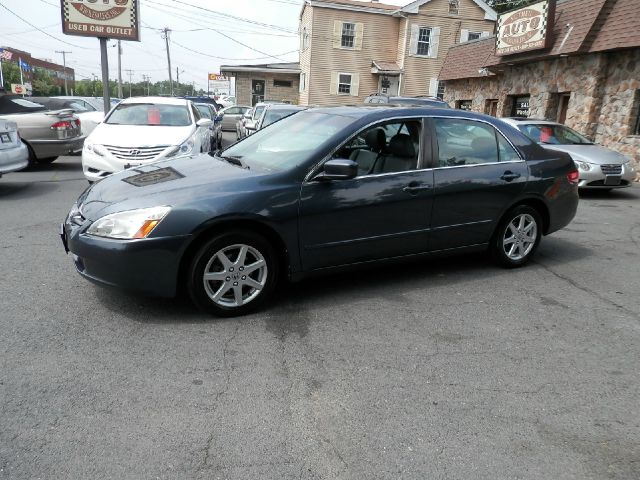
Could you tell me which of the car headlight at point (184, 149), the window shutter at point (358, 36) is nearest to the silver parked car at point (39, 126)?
the car headlight at point (184, 149)

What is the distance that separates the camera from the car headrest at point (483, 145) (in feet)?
16.0

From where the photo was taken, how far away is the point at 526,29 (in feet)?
50.2

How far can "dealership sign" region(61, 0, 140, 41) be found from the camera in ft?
54.1

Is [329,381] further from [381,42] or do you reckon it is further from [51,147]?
[381,42]

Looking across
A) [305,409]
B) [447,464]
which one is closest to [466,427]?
[447,464]

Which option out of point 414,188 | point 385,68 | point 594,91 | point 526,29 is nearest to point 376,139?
point 414,188

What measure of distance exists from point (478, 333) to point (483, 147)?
1989 millimetres

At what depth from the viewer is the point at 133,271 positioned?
355 centimetres

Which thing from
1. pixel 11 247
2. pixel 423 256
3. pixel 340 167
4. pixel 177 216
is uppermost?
pixel 340 167

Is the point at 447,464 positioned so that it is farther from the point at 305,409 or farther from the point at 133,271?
the point at 133,271

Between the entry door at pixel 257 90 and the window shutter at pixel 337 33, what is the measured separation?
9.62 m

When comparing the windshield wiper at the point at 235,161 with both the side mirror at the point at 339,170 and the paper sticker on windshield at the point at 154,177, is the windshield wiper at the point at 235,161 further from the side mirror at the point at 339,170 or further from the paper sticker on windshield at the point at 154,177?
the side mirror at the point at 339,170

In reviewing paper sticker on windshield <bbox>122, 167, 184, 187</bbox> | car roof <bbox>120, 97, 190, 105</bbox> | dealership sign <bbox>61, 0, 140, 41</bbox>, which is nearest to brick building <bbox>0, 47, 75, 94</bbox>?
dealership sign <bbox>61, 0, 140, 41</bbox>

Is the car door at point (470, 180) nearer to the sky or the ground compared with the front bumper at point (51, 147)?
nearer to the sky
